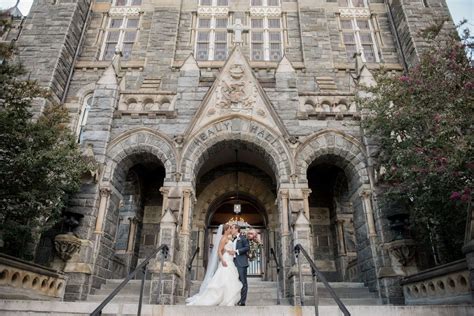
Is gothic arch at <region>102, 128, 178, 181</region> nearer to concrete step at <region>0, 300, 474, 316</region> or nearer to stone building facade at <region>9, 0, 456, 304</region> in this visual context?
stone building facade at <region>9, 0, 456, 304</region>

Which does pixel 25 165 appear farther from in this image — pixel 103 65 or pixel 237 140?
pixel 103 65

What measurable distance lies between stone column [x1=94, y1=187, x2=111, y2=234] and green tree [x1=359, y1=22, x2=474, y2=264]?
7641mm

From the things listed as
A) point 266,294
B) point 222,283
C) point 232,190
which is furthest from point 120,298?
point 232,190

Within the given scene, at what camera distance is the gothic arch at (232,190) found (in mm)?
12445

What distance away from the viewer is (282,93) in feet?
36.6

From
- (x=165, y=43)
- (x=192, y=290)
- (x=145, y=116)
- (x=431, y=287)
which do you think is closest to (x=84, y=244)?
(x=192, y=290)

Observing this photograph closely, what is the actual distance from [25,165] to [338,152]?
835 cm

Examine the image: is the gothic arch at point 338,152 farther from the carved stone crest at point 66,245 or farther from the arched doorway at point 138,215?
the carved stone crest at point 66,245

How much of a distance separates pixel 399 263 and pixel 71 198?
909 cm

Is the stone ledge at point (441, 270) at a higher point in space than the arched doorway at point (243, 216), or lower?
lower

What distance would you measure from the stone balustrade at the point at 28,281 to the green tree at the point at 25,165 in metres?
1.07

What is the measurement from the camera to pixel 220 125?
10406 mm

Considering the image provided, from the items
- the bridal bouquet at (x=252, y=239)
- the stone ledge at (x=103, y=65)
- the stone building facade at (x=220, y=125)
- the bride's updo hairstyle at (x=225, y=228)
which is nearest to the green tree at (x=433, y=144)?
the stone building facade at (x=220, y=125)

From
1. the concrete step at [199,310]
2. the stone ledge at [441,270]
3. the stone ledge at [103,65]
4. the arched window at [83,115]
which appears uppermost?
the stone ledge at [103,65]
